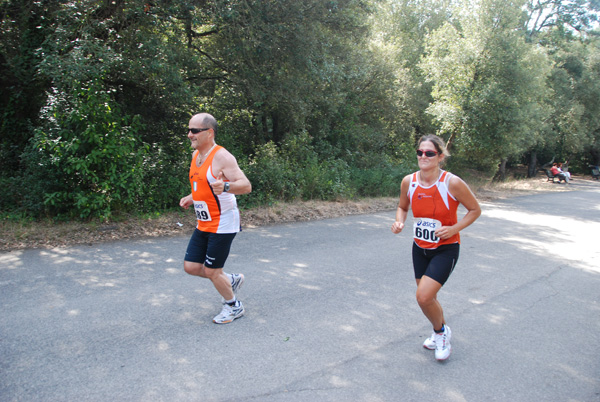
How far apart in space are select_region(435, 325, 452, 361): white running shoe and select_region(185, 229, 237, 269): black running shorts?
2108mm

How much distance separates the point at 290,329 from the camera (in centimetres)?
→ 439

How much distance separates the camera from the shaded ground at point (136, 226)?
701 cm

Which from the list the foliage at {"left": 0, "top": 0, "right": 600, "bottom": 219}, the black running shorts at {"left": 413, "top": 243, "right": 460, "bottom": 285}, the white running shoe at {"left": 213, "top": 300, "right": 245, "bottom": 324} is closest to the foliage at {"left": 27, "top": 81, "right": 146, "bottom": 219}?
the foliage at {"left": 0, "top": 0, "right": 600, "bottom": 219}

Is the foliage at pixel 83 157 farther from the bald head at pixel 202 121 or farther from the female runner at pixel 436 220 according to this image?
the female runner at pixel 436 220

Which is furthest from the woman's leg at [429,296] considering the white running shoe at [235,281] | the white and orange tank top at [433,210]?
the white running shoe at [235,281]

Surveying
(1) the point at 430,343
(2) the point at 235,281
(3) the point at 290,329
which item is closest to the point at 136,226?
(2) the point at 235,281

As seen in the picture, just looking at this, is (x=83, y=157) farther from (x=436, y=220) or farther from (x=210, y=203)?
(x=436, y=220)

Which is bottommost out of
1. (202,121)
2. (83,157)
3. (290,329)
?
(290,329)

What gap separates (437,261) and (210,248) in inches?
83.3

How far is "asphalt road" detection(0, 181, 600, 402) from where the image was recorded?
3389mm

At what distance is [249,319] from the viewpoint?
4.59m

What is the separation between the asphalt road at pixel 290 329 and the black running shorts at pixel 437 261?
767mm

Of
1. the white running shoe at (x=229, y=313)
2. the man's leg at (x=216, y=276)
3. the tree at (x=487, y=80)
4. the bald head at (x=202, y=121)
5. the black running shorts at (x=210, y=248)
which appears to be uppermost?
the tree at (x=487, y=80)

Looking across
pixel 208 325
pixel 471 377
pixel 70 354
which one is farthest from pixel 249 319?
pixel 471 377
